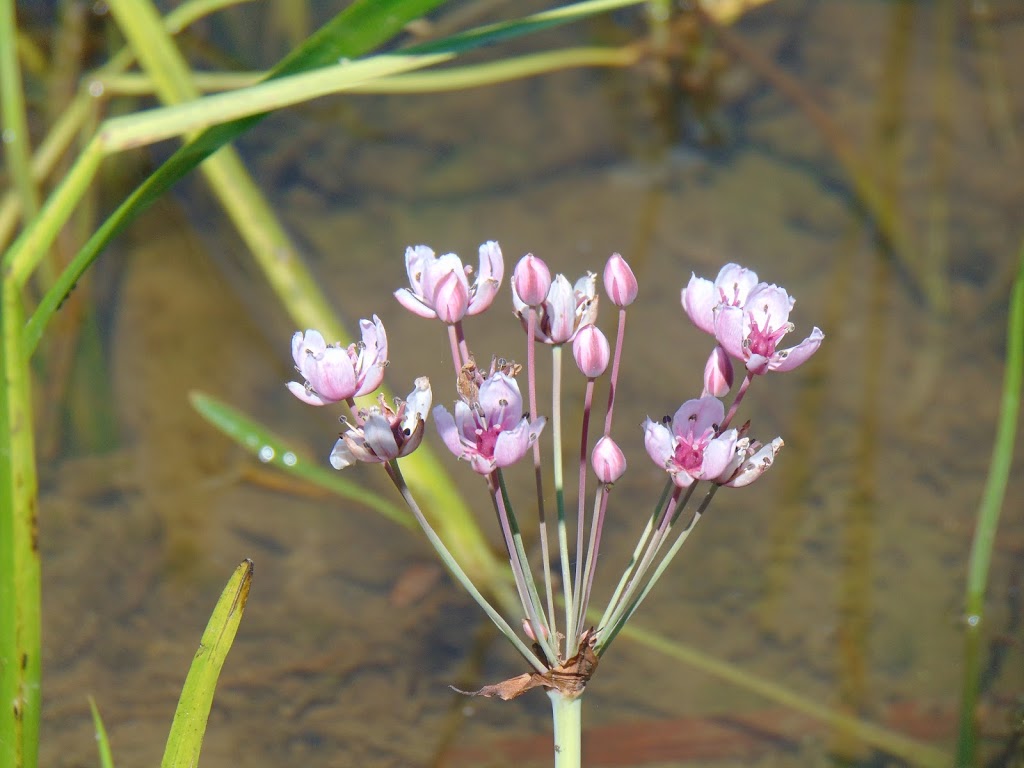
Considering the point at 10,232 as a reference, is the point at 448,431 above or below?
below

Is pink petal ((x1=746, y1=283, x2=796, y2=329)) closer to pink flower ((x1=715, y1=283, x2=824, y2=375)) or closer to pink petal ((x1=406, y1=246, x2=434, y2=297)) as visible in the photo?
pink flower ((x1=715, y1=283, x2=824, y2=375))

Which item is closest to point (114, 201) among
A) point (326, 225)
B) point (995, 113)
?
point (326, 225)

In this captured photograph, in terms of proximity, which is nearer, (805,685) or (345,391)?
(345,391)

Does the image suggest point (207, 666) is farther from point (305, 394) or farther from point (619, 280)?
point (619, 280)

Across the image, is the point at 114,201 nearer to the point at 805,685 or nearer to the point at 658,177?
the point at 658,177

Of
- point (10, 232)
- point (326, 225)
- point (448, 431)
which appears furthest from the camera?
point (326, 225)

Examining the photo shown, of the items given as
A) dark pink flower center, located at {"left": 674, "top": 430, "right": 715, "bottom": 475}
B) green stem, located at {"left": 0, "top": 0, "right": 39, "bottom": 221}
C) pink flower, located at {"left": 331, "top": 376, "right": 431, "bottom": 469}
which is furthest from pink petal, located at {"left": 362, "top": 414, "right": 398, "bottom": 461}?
green stem, located at {"left": 0, "top": 0, "right": 39, "bottom": 221}

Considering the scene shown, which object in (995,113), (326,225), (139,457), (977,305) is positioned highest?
(995,113)

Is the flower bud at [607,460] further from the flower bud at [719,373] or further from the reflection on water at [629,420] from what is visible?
the reflection on water at [629,420]
